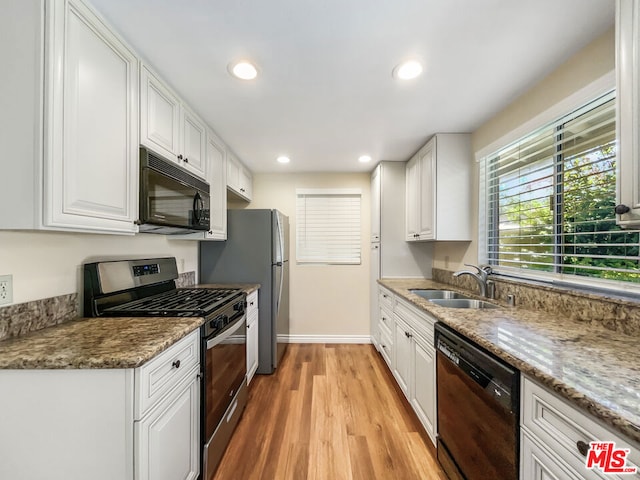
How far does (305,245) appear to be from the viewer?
3.63 meters

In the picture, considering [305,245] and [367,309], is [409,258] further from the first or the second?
[305,245]

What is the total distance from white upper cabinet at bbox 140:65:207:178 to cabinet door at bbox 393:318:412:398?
81.6 inches

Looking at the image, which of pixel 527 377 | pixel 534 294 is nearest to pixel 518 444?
pixel 527 377

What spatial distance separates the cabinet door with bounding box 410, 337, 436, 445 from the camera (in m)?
1.63

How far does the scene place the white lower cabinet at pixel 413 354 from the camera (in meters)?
1.66

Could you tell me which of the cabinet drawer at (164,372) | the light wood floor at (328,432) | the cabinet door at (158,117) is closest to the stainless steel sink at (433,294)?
the light wood floor at (328,432)

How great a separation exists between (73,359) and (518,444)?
1.59 metres

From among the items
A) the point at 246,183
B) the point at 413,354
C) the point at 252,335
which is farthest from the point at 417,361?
the point at 246,183

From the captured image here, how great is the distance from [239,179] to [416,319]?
238cm

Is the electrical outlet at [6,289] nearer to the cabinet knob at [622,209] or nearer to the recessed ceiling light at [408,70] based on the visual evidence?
the recessed ceiling light at [408,70]

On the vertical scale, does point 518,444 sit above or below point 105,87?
below

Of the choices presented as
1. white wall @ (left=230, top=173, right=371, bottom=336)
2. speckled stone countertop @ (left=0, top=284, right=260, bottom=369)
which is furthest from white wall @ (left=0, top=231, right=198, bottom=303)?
white wall @ (left=230, top=173, right=371, bottom=336)

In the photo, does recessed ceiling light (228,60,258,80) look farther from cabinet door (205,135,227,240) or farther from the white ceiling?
cabinet door (205,135,227,240)

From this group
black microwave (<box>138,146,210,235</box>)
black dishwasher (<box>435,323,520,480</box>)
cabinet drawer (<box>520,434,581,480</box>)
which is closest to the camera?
cabinet drawer (<box>520,434,581,480</box>)
